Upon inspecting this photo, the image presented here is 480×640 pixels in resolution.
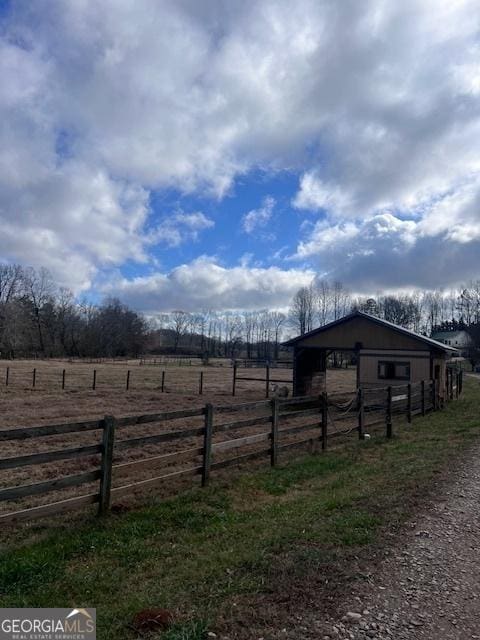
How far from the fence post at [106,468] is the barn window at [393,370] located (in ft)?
53.9

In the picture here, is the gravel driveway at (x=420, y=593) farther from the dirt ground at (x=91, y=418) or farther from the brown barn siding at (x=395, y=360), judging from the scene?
the brown barn siding at (x=395, y=360)

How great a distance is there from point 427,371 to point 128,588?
17.3 meters

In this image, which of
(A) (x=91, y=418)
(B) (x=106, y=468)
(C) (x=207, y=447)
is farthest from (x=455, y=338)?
(B) (x=106, y=468)

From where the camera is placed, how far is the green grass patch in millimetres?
3520

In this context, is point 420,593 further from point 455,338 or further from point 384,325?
point 455,338

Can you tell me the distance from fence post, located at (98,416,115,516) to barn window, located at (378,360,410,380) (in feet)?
53.9

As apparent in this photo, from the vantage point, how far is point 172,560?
13.9 ft

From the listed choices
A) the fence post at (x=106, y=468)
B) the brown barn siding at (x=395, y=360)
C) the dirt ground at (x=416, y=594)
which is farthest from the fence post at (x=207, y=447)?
the brown barn siding at (x=395, y=360)

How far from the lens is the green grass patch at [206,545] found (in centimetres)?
352

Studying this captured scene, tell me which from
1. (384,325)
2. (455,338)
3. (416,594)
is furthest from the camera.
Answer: (455,338)

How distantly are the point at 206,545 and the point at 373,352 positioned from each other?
1658 cm

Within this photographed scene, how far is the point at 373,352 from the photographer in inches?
782

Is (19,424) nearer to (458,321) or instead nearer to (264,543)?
(264,543)

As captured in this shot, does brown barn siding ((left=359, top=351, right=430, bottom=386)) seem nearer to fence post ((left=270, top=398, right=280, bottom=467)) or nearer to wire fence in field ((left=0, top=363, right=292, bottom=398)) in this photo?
wire fence in field ((left=0, top=363, right=292, bottom=398))
